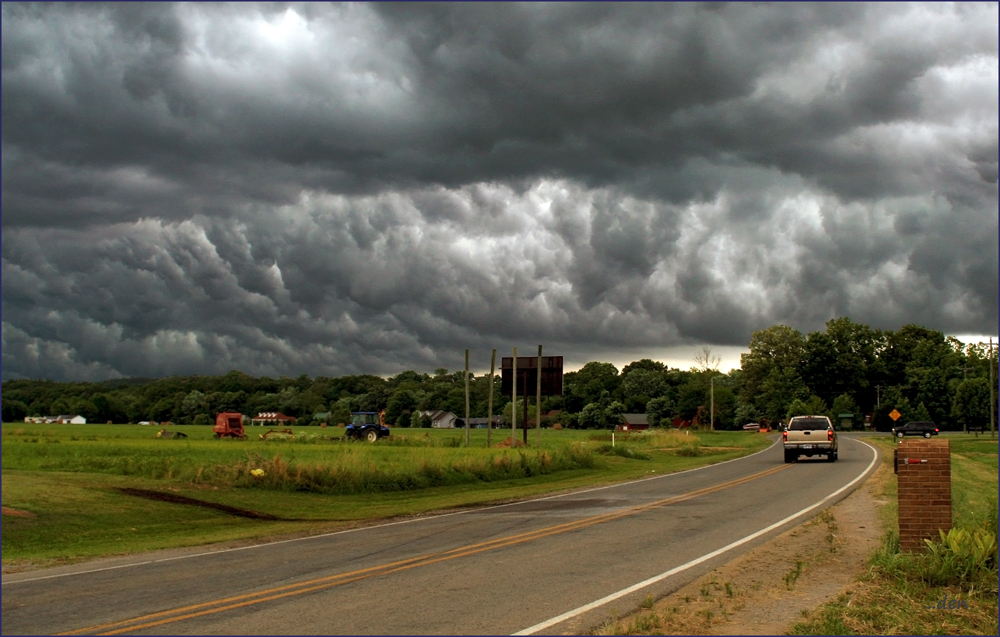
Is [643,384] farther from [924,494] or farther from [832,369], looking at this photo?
[924,494]

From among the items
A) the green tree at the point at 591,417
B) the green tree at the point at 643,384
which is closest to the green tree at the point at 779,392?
the green tree at the point at 591,417

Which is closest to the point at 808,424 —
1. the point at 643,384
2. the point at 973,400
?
the point at 973,400

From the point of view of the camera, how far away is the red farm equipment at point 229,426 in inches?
2527

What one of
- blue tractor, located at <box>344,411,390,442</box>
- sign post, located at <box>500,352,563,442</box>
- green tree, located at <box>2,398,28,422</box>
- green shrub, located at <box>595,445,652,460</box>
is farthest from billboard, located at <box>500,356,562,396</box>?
green tree, located at <box>2,398,28,422</box>

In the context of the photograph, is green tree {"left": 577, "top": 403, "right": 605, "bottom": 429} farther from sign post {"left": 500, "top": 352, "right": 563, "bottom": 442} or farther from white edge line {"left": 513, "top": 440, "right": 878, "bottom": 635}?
white edge line {"left": 513, "top": 440, "right": 878, "bottom": 635}

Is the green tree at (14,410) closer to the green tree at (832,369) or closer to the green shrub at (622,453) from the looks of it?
the green shrub at (622,453)

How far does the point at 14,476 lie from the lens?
21500 millimetres

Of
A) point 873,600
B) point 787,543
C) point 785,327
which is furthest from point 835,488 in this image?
point 785,327

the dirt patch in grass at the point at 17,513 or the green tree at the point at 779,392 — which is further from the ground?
the green tree at the point at 779,392

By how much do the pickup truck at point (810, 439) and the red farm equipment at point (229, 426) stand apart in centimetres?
4162

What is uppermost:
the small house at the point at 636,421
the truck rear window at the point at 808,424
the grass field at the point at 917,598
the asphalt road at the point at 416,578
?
the truck rear window at the point at 808,424

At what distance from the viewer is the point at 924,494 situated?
10.8m

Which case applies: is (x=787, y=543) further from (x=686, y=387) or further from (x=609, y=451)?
(x=686, y=387)

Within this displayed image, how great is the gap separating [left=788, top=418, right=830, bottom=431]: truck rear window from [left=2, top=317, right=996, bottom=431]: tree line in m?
74.1
